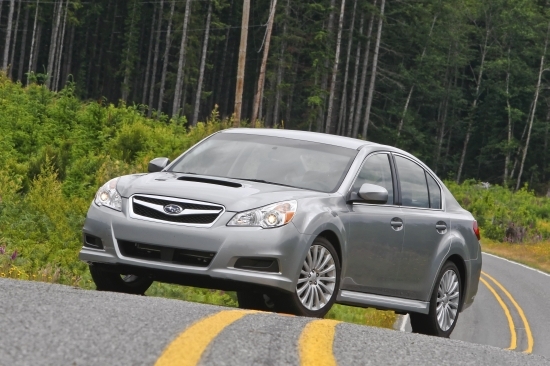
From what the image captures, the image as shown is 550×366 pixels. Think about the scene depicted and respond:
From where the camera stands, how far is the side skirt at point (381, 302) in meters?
9.04

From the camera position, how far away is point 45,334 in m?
5.17

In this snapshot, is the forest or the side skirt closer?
the side skirt

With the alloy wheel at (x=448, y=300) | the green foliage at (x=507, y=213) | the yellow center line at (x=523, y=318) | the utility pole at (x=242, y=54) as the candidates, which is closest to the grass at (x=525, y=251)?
the green foliage at (x=507, y=213)

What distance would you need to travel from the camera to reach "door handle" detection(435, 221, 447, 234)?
33.5 feet

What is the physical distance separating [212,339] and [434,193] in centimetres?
542

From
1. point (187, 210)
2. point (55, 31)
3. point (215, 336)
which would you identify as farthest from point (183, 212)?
point (55, 31)

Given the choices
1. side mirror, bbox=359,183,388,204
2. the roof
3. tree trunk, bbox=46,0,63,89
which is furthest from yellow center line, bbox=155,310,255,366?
tree trunk, bbox=46,0,63,89

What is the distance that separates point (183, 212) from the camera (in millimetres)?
8180

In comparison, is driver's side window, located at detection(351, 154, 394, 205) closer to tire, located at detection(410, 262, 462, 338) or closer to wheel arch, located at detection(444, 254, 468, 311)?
tire, located at detection(410, 262, 462, 338)

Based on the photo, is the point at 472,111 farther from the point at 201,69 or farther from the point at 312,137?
the point at 312,137

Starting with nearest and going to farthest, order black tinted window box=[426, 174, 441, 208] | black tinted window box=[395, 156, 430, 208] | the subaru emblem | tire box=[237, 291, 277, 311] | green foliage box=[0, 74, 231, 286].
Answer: the subaru emblem → tire box=[237, 291, 277, 311] → black tinted window box=[395, 156, 430, 208] → black tinted window box=[426, 174, 441, 208] → green foliage box=[0, 74, 231, 286]

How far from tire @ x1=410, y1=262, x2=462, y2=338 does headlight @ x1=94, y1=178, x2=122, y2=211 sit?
10.6 feet

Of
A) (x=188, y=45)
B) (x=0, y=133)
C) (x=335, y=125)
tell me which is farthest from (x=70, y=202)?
(x=335, y=125)

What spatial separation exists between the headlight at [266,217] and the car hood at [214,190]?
0.05 metres
